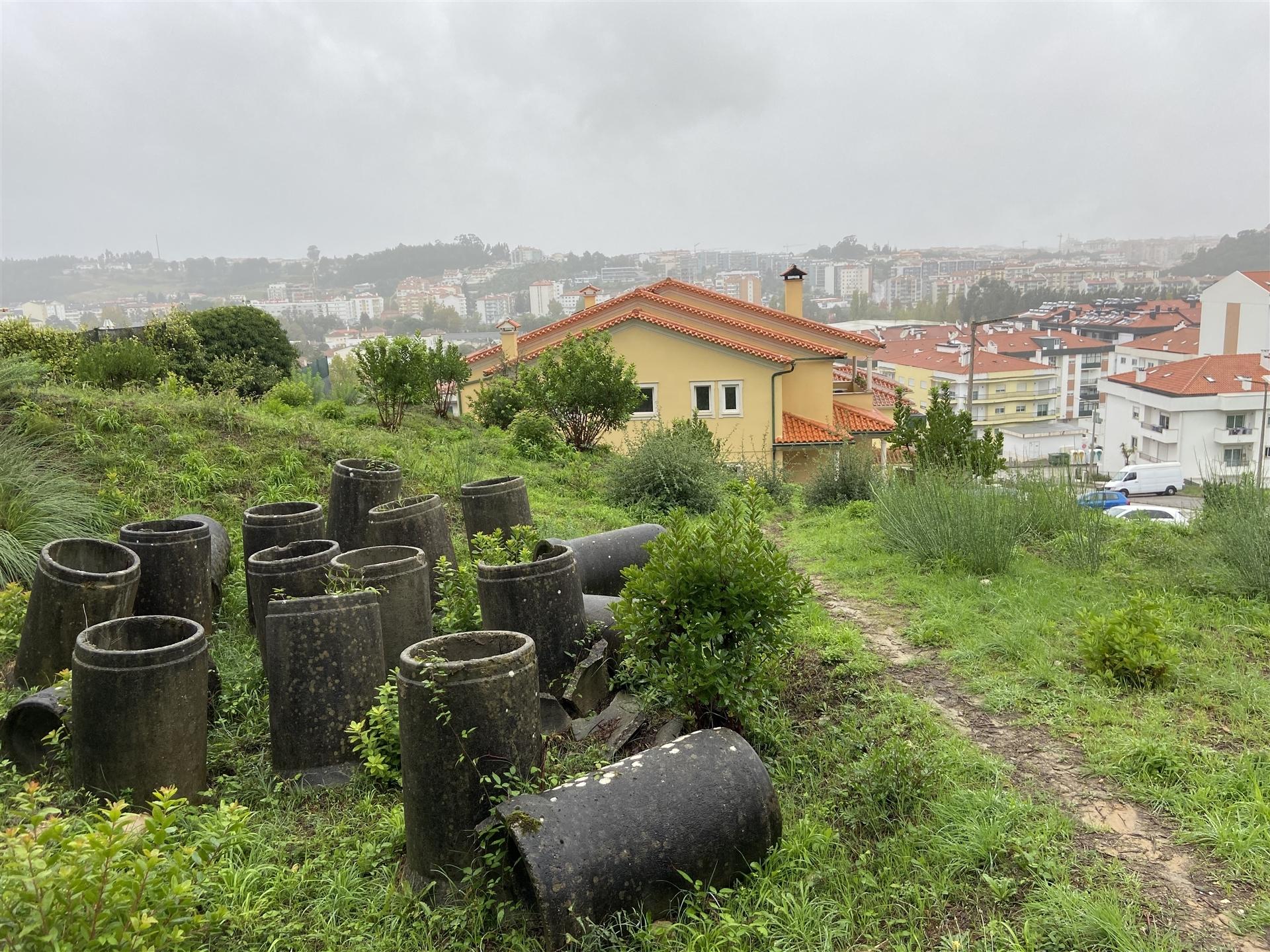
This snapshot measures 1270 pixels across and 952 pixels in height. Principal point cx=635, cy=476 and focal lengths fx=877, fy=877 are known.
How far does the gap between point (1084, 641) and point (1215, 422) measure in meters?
49.4

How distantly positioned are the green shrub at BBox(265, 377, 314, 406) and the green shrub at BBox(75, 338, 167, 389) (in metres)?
3.08

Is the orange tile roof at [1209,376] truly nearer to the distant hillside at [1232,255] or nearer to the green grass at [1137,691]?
the distant hillside at [1232,255]

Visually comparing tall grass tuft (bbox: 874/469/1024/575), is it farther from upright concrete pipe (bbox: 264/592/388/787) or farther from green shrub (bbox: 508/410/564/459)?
green shrub (bbox: 508/410/564/459)

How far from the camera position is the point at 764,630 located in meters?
4.25

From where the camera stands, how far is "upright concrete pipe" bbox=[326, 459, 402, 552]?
7.05 meters

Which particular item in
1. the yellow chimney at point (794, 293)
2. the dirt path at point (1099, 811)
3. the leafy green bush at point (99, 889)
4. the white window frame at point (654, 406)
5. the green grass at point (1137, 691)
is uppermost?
the yellow chimney at point (794, 293)

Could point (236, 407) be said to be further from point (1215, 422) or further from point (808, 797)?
point (1215, 422)

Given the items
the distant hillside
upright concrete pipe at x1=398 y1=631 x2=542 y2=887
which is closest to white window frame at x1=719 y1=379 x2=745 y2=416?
upright concrete pipe at x1=398 y1=631 x2=542 y2=887

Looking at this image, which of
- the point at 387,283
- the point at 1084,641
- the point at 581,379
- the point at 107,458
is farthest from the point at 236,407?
the point at 387,283

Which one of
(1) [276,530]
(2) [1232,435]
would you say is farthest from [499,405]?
(2) [1232,435]

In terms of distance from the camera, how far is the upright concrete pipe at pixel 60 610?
5129mm

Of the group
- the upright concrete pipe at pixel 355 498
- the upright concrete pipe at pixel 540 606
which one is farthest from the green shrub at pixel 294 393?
the upright concrete pipe at pixel 540 606

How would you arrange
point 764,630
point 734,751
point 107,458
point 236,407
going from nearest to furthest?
point 734,751, point 764,630, point 107,458, point 236,407

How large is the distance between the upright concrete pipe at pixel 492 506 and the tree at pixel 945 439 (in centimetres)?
624
